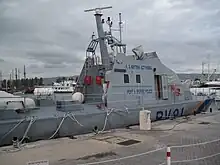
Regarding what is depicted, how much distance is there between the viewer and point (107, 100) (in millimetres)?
12922

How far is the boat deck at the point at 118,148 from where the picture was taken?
24.3ft

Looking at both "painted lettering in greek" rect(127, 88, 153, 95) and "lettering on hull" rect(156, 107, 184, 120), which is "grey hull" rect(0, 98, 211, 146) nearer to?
"lettering on hull" rect(156, 107, 184, 120)

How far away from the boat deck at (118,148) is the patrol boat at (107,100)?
0.57m

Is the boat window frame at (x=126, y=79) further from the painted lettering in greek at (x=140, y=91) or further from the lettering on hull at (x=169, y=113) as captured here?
the lettering on hull at (x=169, y=113)

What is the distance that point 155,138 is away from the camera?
10266mm

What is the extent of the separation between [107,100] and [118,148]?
14.5 feet

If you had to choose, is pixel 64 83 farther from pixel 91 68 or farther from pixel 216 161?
pixel 216 161

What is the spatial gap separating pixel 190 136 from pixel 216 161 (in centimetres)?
357

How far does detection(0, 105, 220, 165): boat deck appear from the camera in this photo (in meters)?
7.42

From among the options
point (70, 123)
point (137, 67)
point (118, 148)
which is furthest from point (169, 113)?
point (118, 148)

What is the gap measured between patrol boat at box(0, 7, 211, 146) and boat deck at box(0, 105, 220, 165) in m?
0.57

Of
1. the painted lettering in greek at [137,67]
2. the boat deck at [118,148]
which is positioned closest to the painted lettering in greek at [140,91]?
the painted lettering in greek at [137,67]

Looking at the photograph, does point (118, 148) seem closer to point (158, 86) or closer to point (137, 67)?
point (137, 67)

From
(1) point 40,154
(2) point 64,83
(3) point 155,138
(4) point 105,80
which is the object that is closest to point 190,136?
(3) point 155,138
